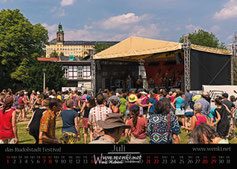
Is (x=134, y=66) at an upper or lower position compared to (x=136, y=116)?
upper

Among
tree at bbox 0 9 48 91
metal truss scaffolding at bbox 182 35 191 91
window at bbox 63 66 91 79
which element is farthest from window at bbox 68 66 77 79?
metal truss scaffolding at bbox 182 35 191 91

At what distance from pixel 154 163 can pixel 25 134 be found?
7.65 meters

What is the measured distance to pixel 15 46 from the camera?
28938mm

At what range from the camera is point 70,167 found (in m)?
2.25

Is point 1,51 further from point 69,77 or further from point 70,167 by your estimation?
point 70,167

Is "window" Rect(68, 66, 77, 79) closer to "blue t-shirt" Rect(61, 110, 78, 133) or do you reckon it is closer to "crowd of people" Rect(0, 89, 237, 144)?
"crowd of people" Rect(0, 89, 237, 144)

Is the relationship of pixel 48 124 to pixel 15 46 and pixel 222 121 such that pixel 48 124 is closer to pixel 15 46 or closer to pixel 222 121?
pixel 222 121

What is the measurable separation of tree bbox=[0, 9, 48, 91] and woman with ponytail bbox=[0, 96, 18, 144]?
86.5ft

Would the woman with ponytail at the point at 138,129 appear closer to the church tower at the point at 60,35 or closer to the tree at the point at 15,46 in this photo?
the tree at the point at 15,46

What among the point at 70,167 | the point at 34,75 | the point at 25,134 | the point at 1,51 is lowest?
the point at 25,134

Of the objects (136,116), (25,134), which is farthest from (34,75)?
(136,116)

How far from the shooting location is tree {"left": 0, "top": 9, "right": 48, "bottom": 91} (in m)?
28.5

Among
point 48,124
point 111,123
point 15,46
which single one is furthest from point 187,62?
point 15,46

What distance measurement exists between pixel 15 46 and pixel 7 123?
27.1 m
